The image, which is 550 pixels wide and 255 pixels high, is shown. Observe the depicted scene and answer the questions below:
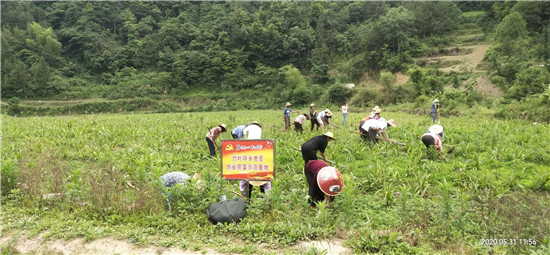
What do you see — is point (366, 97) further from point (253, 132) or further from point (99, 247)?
point (99, 247)

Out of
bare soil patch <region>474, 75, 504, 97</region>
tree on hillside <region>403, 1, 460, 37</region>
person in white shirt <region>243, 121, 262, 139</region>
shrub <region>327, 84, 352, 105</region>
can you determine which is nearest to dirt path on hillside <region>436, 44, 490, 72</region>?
bare soil patch <region>474, 75, 504, 97</region>

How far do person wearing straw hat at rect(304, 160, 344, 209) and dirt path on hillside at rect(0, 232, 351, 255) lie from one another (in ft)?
2.87

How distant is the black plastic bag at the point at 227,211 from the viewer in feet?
16.1

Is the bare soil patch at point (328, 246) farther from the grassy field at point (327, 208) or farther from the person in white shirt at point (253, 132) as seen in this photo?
the person in white shirt at point (253, 132)

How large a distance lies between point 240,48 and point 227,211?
56.3m

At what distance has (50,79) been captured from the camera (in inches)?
1788

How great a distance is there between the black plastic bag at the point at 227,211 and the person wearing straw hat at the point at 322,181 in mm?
→ 1320

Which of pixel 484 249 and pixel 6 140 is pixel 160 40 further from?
pixel 484 249

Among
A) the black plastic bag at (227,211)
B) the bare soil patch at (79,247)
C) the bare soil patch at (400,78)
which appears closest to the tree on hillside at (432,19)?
the bare soil patch at (400,78)

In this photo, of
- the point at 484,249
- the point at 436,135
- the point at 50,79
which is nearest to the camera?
the point at 484,249

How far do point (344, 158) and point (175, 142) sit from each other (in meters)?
6.83

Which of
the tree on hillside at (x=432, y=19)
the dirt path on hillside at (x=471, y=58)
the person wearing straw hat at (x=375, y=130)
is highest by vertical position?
the tree on hillside at (x=432, y=19)

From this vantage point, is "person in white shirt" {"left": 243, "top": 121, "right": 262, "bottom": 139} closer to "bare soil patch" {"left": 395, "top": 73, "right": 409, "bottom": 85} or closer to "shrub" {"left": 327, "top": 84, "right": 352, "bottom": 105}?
"shrub" {"left": 327, "top": 84, "right": 352, "bottom": 105}

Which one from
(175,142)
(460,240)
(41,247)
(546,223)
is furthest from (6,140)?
(546,223)
